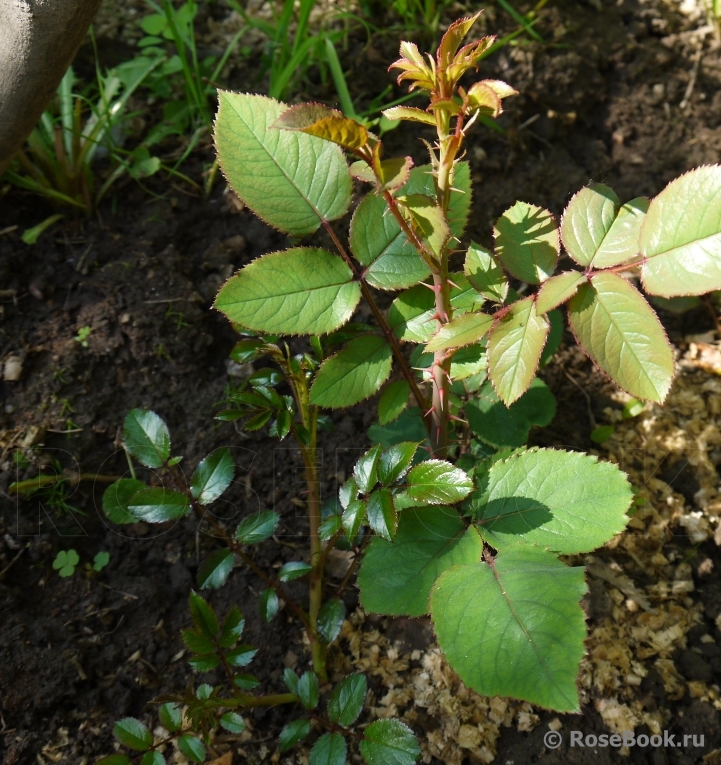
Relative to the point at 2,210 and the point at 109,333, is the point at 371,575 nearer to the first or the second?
the point at 109,333

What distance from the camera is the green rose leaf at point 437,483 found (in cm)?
103

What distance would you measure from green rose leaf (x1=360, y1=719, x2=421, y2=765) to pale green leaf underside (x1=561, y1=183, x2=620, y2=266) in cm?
79

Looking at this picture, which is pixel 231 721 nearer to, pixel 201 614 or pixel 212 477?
pixel 201 614

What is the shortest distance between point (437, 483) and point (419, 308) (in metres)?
0.31

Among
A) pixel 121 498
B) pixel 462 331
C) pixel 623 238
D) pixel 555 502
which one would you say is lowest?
pixel 121 498

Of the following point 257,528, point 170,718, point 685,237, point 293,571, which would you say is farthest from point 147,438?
point 685,237

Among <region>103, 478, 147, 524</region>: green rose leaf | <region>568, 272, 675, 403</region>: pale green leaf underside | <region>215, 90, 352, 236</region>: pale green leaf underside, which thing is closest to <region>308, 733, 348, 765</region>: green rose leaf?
<region>103, 478, 147, 524</region>: green rose leaf

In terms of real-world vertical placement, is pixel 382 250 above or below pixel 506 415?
above

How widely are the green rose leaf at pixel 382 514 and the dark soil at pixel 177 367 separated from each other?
0.53 metres

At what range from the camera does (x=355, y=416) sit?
168 cm

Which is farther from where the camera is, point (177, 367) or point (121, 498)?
point (177, 367)

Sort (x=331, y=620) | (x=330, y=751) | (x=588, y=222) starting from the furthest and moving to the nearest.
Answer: (x=331, y=620), (x=330, y=751), (x=588, y=222)

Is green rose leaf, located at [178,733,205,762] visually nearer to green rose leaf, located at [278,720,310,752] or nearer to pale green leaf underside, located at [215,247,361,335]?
green rose leaf, located at [278,720,310,752]

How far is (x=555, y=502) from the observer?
113 cm
